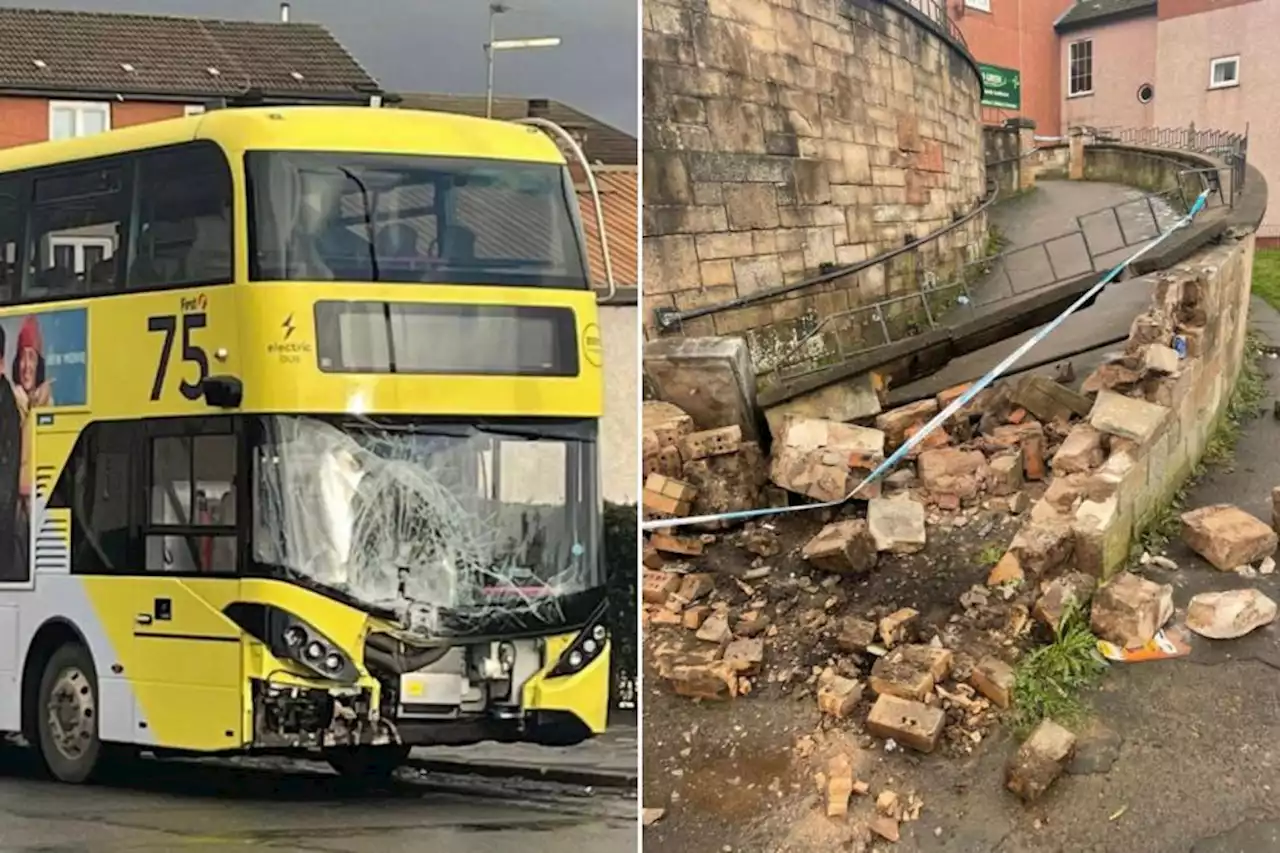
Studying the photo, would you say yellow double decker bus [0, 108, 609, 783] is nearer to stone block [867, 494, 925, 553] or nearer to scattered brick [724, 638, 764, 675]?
scattered brick [724, 638, 764, 675]

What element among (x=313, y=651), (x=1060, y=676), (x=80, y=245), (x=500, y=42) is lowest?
(x=1060, y=676)

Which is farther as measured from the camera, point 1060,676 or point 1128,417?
point 1128,417

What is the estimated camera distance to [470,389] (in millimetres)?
1857

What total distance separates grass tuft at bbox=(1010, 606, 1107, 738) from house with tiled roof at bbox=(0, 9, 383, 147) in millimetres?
1652

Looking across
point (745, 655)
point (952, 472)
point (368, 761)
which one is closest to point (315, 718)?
point (368, 761)

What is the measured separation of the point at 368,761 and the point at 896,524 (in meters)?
1.15

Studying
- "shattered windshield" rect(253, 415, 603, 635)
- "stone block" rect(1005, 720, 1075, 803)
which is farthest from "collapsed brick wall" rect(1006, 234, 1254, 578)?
"shattered windshield" rect(253, 415, 603, 635)

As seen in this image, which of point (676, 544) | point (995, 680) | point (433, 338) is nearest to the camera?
point (433, 338)

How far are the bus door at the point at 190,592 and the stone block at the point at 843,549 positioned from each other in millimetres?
1125

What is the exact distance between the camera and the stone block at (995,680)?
2070 millimetres

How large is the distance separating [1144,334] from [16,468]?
2344 mm

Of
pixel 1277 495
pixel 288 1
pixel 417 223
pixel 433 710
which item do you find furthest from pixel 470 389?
pixel 1277 495

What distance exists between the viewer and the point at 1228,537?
2.25 metres

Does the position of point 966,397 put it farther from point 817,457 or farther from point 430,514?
point 430,514
